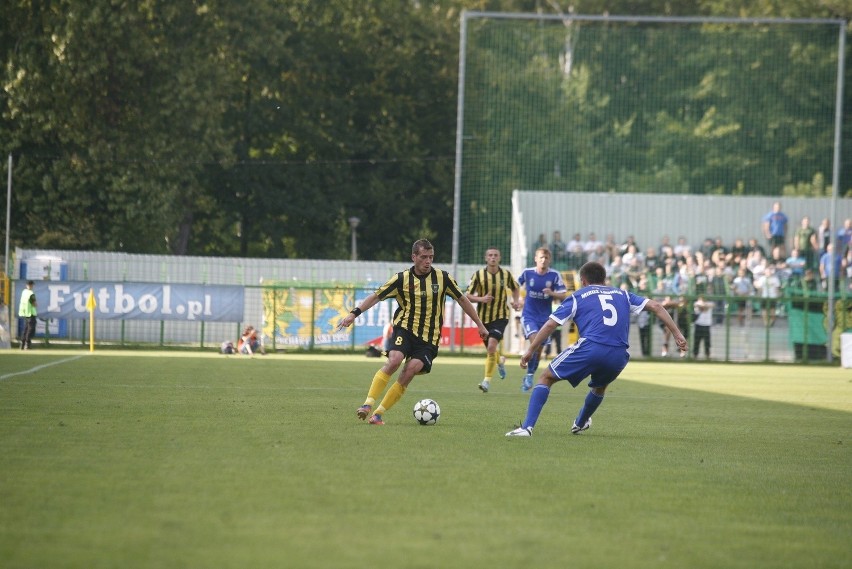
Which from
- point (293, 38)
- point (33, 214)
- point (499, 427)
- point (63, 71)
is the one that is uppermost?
point (293, 38)

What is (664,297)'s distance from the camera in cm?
3297

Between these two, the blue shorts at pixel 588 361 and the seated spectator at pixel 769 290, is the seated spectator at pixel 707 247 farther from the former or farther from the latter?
the blue shorts at pixel 588 361

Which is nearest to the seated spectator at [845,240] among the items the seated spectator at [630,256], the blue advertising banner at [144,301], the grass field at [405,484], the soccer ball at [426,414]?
the seated spectator at [630,256]

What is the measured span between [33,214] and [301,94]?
13.8m

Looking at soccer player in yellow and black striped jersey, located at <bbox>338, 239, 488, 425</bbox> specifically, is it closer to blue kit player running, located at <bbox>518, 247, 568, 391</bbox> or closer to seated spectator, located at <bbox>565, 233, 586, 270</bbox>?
blue kit player running, located at <bbox>518, 247, 568, 391</bbox>

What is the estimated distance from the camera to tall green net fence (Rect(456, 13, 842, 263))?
1464 inches

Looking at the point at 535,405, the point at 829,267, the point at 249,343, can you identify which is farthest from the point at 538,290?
the point at 829,267

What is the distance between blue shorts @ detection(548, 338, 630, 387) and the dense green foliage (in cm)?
2833

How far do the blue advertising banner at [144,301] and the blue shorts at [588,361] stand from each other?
70.5 feet

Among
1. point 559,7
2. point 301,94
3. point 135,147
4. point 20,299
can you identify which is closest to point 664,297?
point 20,299

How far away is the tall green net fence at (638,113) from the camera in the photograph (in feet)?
122

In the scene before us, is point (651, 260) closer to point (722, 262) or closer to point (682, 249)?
point (682, 249)

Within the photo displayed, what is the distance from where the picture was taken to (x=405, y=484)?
27.2 feet

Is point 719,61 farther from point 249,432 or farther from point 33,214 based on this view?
point 249,432
